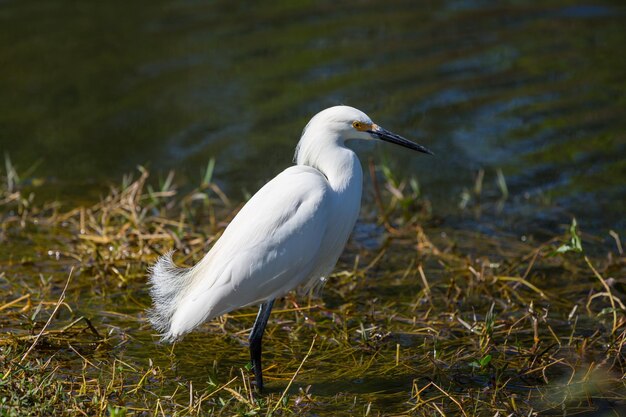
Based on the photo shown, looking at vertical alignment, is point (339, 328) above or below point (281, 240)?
below

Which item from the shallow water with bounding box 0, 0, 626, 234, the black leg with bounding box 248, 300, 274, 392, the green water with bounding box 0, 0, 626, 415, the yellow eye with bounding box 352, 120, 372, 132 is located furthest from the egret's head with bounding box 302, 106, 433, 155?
the shallow water with bounding box 0, 0, 626, 234

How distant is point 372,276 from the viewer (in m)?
5.32

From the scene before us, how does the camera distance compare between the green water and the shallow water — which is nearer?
the green water

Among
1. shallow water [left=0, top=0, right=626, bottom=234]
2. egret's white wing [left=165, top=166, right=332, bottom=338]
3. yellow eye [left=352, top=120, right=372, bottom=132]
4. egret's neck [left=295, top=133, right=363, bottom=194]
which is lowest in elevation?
shallow water [left=0, top=0, right=626, bottom=234]

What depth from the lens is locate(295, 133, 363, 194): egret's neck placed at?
13.0 ft

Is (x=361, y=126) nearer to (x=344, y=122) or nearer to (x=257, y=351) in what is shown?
(x=344, y=122)

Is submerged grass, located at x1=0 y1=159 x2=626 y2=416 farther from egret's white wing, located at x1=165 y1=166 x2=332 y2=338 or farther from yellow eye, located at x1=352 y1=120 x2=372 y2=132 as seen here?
yellow eye, located at x1=352 y1=120 x2=372 y2=132

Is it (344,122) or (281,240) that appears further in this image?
(344,122)

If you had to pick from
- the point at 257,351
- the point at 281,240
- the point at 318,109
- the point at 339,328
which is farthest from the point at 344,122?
the point at 318,109

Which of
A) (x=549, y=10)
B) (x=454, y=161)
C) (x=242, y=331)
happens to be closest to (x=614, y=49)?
(x=549, y=10)

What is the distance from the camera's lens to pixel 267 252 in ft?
12.6

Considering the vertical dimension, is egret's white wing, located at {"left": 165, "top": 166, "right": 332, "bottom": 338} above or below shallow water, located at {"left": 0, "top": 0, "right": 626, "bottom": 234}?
above

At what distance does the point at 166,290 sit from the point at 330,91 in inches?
169

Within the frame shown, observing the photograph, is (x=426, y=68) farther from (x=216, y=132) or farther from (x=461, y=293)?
(x=461, y=293)
